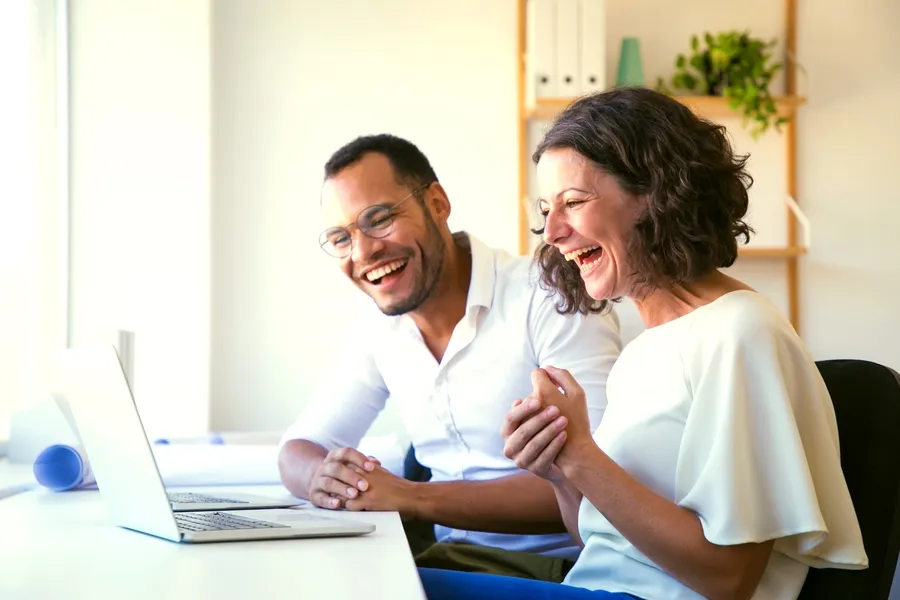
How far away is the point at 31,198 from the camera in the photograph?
282 cm

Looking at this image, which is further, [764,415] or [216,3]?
[216,3]

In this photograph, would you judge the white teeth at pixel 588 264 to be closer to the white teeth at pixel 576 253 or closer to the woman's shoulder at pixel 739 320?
the white teeth at pixel 576 253

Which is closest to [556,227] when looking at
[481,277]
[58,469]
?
[481,277]

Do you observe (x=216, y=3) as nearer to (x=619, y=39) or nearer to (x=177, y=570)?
(x=619, y=39)

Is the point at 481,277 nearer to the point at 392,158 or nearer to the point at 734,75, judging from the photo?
the point at 392,158

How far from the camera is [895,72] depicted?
11.8ft

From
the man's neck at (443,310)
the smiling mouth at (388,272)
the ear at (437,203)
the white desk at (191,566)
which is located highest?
the ear at (437,203)

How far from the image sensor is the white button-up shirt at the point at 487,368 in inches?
73.4


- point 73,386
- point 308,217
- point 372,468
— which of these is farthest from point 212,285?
point 73,386

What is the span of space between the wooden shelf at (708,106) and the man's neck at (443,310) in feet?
4.41

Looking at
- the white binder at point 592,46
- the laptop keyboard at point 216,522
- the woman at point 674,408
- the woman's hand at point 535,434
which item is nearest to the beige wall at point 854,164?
the white binder at point 592,46

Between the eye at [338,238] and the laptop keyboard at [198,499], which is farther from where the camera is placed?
the eye at [338,238]

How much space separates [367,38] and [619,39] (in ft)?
2.85

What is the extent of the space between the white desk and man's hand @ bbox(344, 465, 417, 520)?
21 cm
